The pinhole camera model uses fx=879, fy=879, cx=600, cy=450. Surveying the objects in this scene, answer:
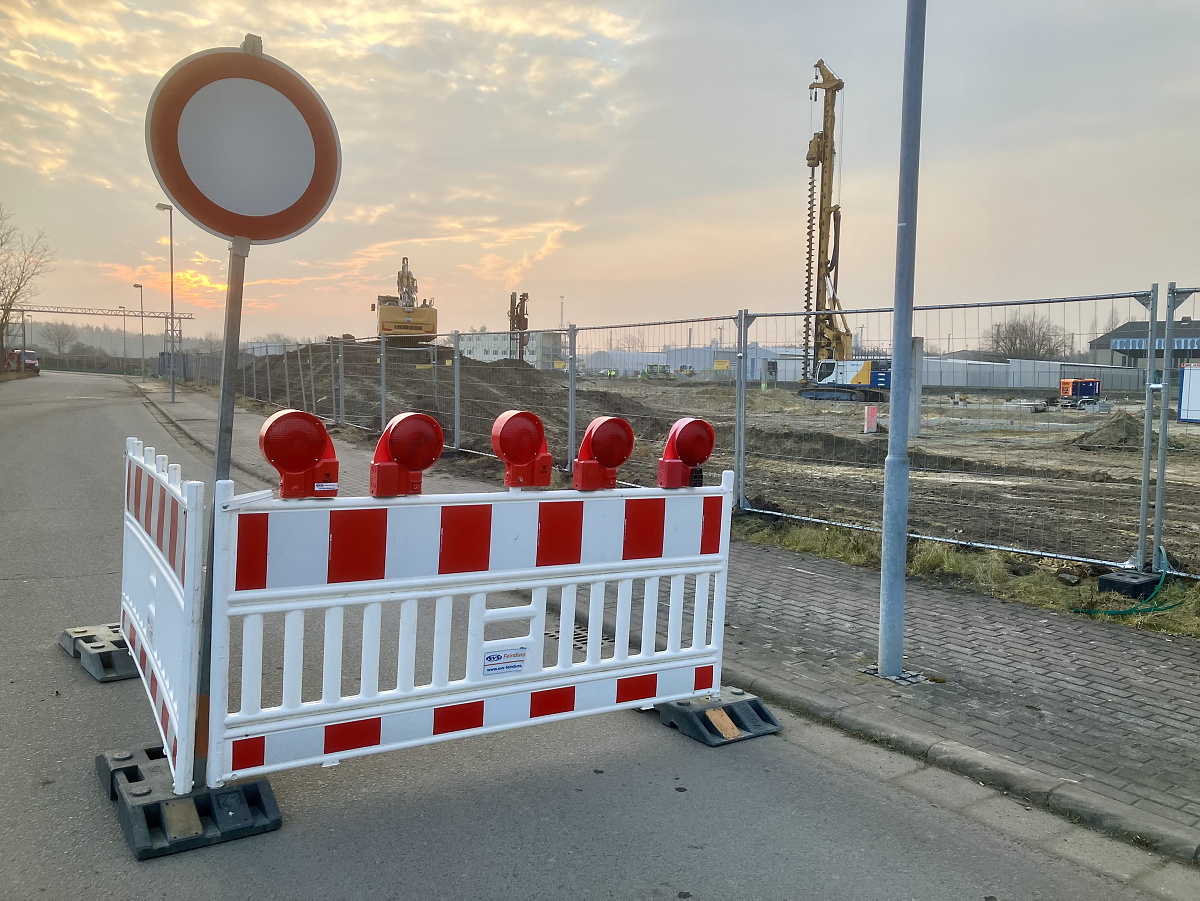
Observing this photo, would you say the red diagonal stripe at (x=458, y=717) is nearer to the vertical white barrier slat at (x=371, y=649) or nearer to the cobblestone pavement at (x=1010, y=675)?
the vertical white barrier slat at (x=371, y=649)

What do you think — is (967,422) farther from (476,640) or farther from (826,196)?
(826,196)

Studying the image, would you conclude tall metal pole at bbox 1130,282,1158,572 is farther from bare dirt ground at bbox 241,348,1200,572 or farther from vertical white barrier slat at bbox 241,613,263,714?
vertical white barrier slat at bbox 241,613,263,714

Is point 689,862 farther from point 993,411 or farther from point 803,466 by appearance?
point 803,466

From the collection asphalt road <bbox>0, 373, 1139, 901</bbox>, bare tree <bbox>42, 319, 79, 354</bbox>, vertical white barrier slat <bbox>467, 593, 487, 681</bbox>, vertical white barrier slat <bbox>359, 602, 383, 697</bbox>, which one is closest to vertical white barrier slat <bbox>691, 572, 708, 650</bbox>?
asphalt road <bbox>0, 373, 1139, 901</bbox>

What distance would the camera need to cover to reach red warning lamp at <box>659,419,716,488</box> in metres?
4.16

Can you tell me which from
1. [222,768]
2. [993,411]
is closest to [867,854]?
[222,768]

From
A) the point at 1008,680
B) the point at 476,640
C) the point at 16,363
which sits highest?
the point at 16,363

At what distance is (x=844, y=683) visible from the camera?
494 centimetres

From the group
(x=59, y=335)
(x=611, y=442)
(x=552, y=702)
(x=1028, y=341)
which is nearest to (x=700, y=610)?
(x=552, y=702)

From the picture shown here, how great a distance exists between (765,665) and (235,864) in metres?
3.14

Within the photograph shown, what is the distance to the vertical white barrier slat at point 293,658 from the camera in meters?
3.23

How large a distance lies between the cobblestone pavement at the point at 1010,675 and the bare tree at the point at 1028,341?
82.0 inches

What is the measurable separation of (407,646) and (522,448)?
93 centimetres

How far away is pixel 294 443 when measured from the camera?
3.16 meters
